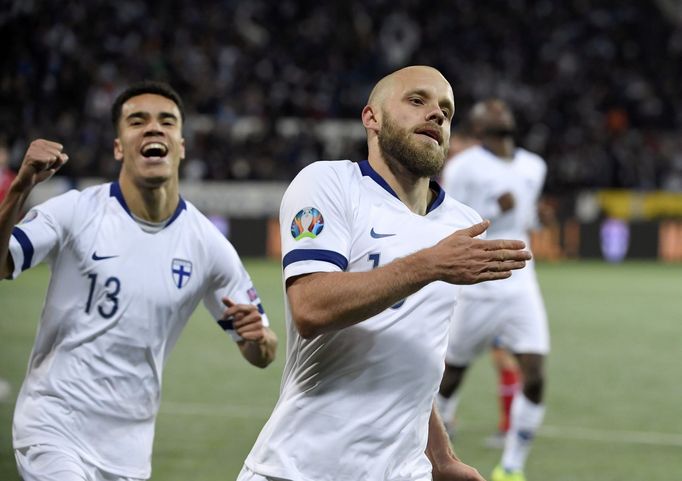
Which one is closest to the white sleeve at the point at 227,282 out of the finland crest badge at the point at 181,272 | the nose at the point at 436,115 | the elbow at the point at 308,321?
the finland crest badge at the point at 181,272

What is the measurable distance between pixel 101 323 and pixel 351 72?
994 inches

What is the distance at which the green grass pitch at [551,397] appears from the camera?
798 centimetres

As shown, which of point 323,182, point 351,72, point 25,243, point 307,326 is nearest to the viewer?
point 307,326

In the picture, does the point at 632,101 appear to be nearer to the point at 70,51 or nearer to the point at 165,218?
the point at 70,51

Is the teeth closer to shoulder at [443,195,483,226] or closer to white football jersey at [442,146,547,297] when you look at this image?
shoulder at [443,195,483,226]

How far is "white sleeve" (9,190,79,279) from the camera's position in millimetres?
4582

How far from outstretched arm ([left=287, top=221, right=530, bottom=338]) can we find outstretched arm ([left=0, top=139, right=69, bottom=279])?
1.32 meters

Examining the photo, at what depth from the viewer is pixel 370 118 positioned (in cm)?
400

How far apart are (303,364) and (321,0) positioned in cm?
2820

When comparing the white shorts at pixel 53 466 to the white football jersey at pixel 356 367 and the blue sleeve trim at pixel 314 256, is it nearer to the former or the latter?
the white football jersey at pixel 356 367

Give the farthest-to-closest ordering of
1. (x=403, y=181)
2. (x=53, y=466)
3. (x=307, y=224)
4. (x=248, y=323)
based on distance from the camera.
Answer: (x=248, y=323), (x=53, y=466), (x=403, y=181), (x=307, y=224)

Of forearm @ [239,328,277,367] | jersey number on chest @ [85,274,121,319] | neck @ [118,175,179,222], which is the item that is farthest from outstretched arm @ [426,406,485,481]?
neck @ [118,175,179,222]

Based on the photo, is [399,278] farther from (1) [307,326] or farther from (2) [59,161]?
(2) [59,161]

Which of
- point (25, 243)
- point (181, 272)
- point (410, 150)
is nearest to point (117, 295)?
point (181, 272)
